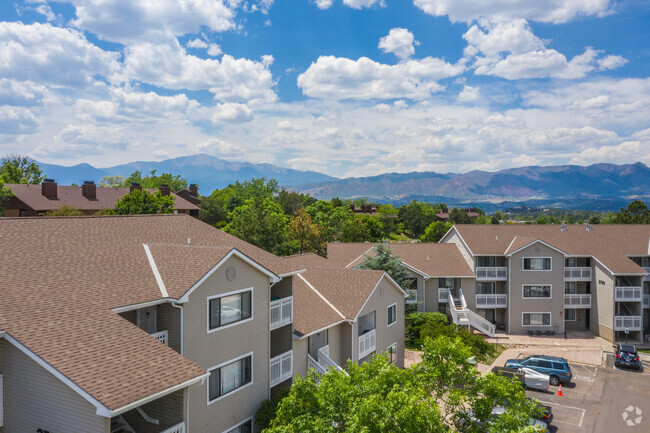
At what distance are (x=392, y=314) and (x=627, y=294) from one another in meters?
25.7

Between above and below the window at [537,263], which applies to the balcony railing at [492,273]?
below

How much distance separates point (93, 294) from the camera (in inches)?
530

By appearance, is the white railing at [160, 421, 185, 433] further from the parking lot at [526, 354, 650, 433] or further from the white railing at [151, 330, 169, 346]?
the parking lot at [526, 354, 650, 433]

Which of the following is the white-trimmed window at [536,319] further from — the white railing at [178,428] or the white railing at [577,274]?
the white railing at [178,428]

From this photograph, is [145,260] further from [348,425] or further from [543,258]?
[543,258]

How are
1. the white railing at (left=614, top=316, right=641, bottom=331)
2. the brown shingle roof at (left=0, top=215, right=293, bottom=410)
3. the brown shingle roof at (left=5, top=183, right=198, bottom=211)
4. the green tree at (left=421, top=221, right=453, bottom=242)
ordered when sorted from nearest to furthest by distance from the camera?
the brown shingle roof at (left=0, top=215, right=293, bottom=410) → the white railing at (left=614, top=316, right=641, bottom=331) → the brown shingle roof at (left=5, top=183, right=198, bottom=211) → the green tree at (left=421, top=221, right=453, bottom=242)

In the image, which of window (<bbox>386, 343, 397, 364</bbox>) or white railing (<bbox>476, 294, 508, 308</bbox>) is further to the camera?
white railing (<bbox>476, 294, 508, 308</bbox>)

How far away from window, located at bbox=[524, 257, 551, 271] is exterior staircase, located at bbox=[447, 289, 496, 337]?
690 centimetres

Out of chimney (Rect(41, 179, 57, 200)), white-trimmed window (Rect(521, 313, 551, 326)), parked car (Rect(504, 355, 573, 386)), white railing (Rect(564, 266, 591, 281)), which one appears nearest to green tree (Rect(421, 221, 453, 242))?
white railing (Rect(564, 266, 591, 281))

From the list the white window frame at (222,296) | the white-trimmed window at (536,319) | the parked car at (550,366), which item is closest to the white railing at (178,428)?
the white window frame at (222,296)

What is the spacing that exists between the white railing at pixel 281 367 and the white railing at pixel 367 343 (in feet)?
20.7

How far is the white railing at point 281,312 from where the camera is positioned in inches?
776

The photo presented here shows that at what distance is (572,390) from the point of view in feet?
94.9

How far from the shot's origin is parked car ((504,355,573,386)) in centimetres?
2972
